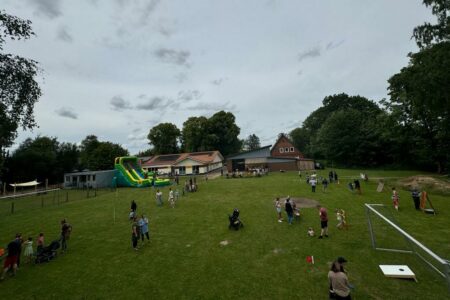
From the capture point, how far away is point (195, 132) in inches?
2820

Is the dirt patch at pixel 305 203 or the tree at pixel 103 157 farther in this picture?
the tree at pixel 103 157

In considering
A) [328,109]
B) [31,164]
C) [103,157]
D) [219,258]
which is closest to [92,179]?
[103,157]

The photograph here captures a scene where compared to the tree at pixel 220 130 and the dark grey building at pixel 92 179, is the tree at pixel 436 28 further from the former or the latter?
the tree at pixel 220 130

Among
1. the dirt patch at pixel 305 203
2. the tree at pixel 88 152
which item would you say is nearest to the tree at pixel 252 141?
the tree at pixel 88 152

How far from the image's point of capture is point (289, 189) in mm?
27297

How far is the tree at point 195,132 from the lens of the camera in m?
71.8

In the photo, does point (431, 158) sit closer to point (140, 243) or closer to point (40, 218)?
point (140, 243)

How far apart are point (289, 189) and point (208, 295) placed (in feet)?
67.4

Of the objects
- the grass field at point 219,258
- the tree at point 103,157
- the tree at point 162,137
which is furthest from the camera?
the tree at point 162,137

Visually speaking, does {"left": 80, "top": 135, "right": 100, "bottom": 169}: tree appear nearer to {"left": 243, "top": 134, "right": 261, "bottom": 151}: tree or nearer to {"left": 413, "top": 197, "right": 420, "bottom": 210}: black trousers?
{"left": 413, "top": 197, "right": 420, "bottom": 210}: black trousers

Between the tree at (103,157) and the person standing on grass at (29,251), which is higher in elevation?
the tree at (103,157)

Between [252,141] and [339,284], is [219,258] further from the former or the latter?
[252,141]

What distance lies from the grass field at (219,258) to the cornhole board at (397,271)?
0.20m

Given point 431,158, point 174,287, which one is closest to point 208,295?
point 174,287
